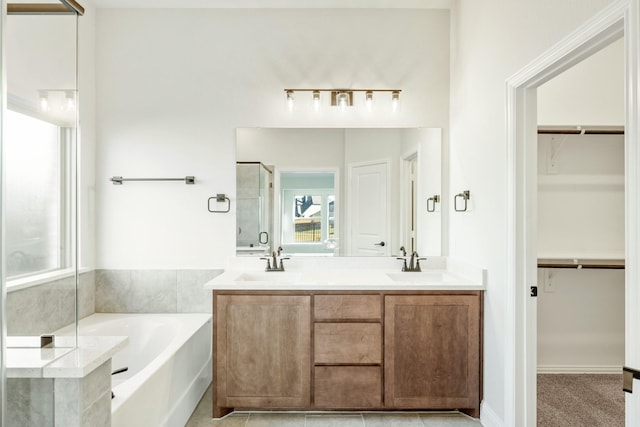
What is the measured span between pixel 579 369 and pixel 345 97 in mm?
2778

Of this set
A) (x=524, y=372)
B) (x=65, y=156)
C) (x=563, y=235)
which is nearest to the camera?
(x=65, y=156)

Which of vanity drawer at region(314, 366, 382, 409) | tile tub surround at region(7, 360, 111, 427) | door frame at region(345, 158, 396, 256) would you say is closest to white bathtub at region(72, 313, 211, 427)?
tile tub surround at region(7, 360, 111, 427)

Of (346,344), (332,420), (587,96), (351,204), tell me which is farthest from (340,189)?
(587,96)

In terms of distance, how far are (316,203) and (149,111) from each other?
58.5 inches

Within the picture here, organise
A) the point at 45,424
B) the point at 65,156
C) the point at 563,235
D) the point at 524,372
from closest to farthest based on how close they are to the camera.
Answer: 1. the point at 45,424
2. the point at 65,156
3. the point at 524,372
4. the point at 563,235

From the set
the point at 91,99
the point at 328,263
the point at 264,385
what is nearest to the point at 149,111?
the point at 91,99

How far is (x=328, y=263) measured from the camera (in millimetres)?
3160

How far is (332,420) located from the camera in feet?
8.23

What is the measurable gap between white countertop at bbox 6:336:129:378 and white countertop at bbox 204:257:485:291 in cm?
123

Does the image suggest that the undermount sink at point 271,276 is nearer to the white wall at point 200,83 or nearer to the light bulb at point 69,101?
the white wall at point 200,83

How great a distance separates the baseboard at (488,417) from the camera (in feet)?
7.50

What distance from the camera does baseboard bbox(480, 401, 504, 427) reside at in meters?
2.29

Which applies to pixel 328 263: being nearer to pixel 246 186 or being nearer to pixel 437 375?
pixel 246 186

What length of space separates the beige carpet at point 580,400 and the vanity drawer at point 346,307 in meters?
1.19
